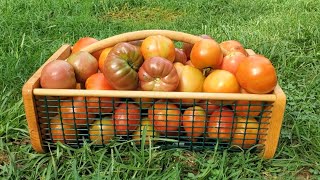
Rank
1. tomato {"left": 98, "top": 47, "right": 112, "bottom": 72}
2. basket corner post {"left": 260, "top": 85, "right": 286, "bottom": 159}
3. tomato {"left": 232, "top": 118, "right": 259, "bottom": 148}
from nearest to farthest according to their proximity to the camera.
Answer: basket corner post {"left": 260, "top": 85, "right": 286, "bottom": 159}
tomato {"left": 232, "top": 118, "right": 259, "bottom": 148}
tomato {"left": 98, "top": 47, "right": 112, "bottom": 72}

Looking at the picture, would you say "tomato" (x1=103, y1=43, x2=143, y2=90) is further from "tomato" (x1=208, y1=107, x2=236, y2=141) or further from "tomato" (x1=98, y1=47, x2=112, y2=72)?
"tomato" (x1=208, y1=107, x2=236, y2=141)

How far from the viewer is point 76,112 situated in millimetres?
1668

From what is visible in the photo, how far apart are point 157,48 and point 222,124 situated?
17.1 inches

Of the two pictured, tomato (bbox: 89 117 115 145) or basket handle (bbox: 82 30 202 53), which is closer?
tomato (bbox: 89 117 115 145)

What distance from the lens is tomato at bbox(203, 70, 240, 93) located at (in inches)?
64.2

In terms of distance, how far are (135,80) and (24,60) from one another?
1200 mm

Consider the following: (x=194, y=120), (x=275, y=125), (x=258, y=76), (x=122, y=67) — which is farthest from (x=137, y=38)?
(x=275, y=125)

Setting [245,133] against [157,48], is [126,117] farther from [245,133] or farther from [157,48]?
[245,133]

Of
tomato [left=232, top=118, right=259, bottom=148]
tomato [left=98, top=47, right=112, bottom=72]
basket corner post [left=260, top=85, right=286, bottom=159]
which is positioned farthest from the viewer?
tomato [left=98, top=47, right=112, bottom=72]

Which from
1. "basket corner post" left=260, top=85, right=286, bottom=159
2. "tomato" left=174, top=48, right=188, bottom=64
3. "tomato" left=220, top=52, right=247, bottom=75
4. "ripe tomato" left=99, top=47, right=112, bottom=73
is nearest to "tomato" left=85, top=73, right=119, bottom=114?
"ripe tomato" left=99, top=47, right=112, bottom=73

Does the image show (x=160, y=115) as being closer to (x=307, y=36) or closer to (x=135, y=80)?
(x=135, y=80)

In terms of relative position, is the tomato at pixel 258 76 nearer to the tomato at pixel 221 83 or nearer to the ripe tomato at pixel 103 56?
the tomato at pixel 221 83

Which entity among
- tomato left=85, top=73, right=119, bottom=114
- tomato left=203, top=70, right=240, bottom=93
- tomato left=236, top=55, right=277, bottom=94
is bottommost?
tomato left=85, top=73, right=119, bottom=114

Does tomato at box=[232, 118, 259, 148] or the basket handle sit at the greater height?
the basket handle
